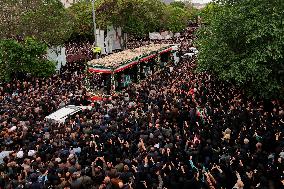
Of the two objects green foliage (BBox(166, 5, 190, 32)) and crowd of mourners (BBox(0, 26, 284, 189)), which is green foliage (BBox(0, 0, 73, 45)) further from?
green foliage (BBox(166, 5, 190, 32))

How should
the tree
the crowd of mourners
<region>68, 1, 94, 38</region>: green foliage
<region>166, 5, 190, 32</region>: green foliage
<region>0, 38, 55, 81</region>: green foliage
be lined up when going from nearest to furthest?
the crowd of mourners < the tree < <region>0, 38, 55, 81</region>: green foliage < <region>68, 1, 94, 38</region>: green foliage < <region>166, 5, 190, 32</region>: green foliage

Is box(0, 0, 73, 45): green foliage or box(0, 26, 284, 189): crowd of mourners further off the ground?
box(0, 0, 73, 45): green foliage

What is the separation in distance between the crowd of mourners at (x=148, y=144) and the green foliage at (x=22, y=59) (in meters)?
6.87

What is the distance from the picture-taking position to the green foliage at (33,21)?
26938 millimetres

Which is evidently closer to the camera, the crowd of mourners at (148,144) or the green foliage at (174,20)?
the crowd of mourners at (148,144)

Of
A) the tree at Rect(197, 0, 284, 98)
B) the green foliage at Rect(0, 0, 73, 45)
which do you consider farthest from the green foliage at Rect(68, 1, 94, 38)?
the tree at Rect(197, 0, 284, 98)

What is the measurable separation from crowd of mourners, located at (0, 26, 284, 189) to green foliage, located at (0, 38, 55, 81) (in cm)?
687

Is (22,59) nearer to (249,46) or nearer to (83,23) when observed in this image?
(249,46)

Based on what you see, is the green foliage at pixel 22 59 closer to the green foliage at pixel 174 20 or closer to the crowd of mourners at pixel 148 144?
the crowd of mourners at pixel 148 144

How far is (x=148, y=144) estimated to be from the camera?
11164mm

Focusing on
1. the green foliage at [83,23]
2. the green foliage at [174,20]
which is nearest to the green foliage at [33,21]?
the green foliage at [83,23]

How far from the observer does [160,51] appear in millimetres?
26812

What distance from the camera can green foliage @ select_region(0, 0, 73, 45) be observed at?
26.9m

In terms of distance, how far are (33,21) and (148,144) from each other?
63.1 feet
